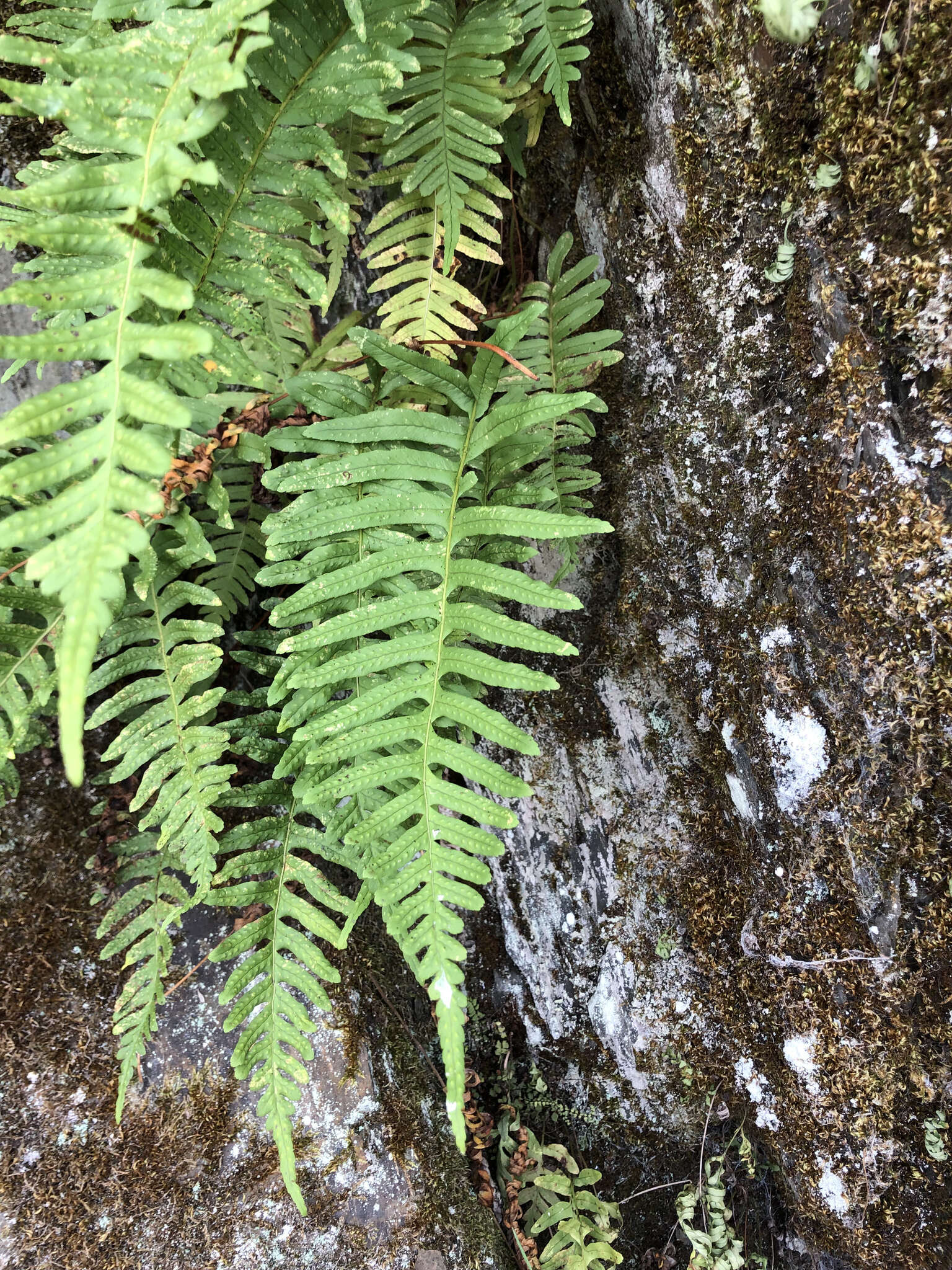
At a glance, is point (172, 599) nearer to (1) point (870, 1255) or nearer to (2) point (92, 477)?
(2) point (92, 477)

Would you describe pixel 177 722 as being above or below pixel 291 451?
below

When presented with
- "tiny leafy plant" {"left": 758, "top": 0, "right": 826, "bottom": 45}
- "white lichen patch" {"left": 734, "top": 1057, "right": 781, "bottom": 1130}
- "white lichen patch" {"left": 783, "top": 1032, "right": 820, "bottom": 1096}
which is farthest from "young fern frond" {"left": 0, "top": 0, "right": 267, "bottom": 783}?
"white lichen patch" {"left": 734, "top": 1057, "right": 781, "bottom": 1130}

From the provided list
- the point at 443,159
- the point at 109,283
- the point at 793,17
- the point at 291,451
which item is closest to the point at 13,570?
the point at 291,451

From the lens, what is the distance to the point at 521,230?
234 cm

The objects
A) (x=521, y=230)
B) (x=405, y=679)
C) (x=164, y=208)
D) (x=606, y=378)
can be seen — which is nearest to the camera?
(x=164, y=208)

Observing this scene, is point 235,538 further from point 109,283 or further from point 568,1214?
point 568,1214

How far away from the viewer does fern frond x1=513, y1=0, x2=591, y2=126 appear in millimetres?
1722

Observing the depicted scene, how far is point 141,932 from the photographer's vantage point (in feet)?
7.38

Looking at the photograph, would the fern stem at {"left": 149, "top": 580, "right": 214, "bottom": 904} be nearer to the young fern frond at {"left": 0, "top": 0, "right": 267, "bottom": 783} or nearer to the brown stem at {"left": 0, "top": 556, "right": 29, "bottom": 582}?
the brown stem at {"left": 0, "top": 556, "right": 29, "bottom": 582}

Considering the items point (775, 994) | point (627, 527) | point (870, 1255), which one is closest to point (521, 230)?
point (627, 527)

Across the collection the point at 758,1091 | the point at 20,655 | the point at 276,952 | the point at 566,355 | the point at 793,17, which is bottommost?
the point at 758,1091

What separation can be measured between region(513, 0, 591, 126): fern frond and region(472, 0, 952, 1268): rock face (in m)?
0.20

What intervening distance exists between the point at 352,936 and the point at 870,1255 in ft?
5.79

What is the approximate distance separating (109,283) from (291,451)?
2.16ft
